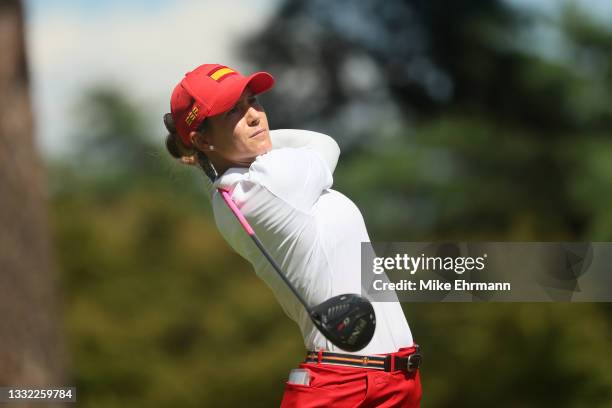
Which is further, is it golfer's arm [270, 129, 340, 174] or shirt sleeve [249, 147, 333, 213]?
golfer's arm [270, 129, 340, 174]

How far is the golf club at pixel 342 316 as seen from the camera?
12.4 feet

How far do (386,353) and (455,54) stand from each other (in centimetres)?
1481

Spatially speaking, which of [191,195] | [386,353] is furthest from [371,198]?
[386,353]

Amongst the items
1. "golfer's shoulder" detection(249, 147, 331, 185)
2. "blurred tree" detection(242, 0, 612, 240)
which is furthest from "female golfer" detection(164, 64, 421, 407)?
"blurred tree" detection(242, 0, 612, 240)

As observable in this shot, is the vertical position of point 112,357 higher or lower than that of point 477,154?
lower

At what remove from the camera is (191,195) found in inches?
583

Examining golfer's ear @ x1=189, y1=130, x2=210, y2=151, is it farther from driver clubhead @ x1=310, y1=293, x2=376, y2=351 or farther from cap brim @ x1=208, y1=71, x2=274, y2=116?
driver clubhead @ x1=310, y1=293, x2=376, y2=351

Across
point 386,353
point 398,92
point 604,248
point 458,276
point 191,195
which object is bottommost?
point 386,353

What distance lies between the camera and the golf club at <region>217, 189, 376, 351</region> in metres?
3.78

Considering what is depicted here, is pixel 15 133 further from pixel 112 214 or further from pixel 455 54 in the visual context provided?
pixel 455 54

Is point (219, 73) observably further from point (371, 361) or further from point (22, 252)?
point (22, 252)

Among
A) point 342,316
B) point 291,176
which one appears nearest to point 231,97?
point 291,176

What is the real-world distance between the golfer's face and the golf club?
258 millimetres

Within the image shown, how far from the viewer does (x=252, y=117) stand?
159 inches
